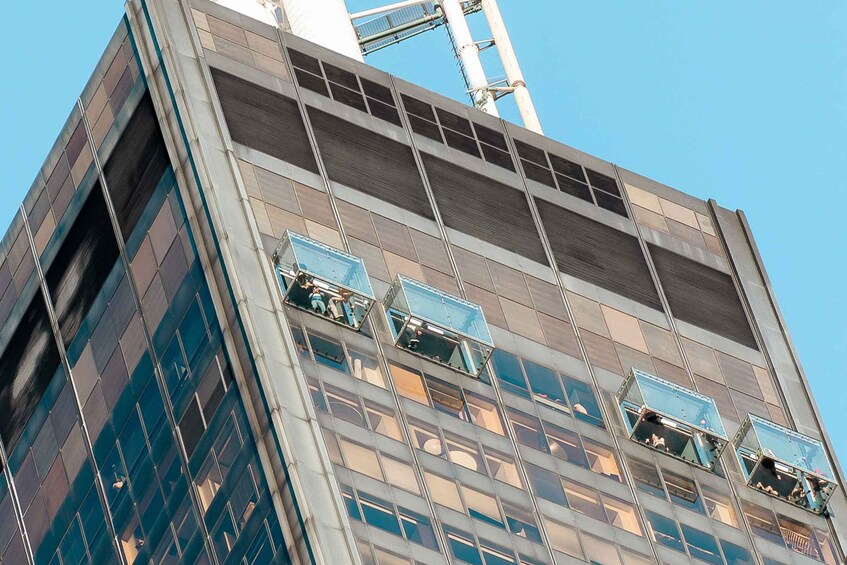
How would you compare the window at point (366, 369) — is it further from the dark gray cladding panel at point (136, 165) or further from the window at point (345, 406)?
the dark gray cladding panel at point (136, 165)

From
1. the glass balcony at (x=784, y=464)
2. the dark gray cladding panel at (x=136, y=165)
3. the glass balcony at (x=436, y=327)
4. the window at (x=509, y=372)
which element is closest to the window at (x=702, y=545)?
the glass balcony at (x=784, y=464)

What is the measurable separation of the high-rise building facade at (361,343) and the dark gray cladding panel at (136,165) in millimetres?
168

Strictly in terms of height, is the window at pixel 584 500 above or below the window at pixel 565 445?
below

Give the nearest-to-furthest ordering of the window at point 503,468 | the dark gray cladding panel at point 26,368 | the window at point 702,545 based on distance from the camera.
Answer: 1. the window at point 503,468
2. the window at point 702,545
3. the dark gray cladding panel at point 26,368

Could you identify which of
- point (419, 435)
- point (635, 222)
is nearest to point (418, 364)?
point (419, 435)

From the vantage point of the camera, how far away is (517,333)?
88062 millimetres

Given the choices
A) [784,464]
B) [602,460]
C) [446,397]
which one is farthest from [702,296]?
[446,397]

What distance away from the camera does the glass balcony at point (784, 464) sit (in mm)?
88812

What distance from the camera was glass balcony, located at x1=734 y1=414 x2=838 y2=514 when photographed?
88.8 meters

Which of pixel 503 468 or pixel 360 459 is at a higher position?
pixel 503 468

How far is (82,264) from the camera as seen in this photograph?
91625mm

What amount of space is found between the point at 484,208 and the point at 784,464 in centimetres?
1419

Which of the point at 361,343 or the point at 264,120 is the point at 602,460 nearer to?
the point at 361,343

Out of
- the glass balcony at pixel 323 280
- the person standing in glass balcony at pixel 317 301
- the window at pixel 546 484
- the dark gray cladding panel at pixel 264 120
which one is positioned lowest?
the window at pixel 546 484
